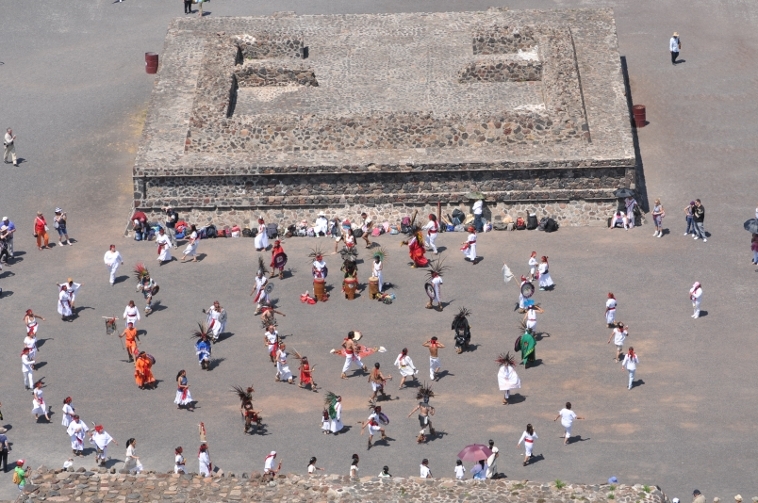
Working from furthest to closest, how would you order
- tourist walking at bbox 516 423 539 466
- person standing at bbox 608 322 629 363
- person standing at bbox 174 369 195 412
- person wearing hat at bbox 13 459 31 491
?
person standing at bbox 608 322 629 363, person standing at bbox 174 369 195 412, tourist walking at bbox 516 423 539 466, person wearing hat at bbox 13 459 31 491

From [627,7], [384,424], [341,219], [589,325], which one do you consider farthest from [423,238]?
[627,7]

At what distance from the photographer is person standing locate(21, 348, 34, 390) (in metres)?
55.6

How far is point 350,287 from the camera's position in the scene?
6000 cm

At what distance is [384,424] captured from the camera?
52812 millimetres

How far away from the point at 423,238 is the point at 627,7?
20958mm

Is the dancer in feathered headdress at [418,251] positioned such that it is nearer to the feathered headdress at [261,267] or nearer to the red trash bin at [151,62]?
the feathered headdress at [261,267]

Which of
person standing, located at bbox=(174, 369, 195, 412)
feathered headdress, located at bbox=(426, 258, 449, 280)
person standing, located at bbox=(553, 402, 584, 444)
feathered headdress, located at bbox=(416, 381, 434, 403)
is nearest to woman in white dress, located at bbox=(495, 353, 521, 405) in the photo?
feathered headdress, located at bbox=(416, 381, 434, 403)

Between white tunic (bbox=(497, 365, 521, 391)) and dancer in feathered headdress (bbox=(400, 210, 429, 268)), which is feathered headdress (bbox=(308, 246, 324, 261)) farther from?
white tunic (bbox=(497, 365, 521, 391))

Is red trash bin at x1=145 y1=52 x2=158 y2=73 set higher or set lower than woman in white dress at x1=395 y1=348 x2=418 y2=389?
higher

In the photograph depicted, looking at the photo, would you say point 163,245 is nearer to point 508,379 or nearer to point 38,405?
point 38,405

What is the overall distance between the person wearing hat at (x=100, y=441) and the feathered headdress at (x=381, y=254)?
11501 mm

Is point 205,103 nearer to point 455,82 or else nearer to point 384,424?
point 455,82

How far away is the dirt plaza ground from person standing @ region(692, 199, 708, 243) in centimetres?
58

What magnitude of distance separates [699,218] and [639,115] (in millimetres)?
9335
